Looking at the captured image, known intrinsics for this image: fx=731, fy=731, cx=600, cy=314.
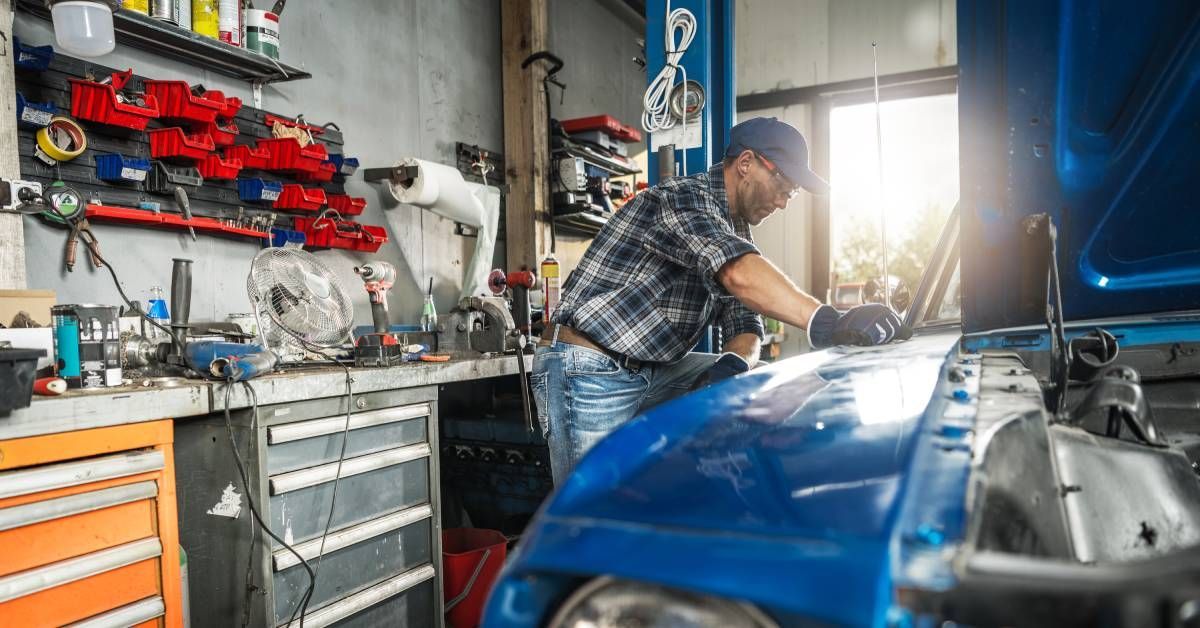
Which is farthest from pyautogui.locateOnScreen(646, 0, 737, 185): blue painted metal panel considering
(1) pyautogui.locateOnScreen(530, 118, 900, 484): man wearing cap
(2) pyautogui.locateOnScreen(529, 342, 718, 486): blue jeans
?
(2) pyautogui.locateOnScreen(529, 342, 718, 486): blue jeans

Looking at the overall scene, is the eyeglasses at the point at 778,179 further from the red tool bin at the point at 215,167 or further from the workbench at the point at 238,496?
the red tool bin at the point at 215,167

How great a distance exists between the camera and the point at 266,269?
2.11 m

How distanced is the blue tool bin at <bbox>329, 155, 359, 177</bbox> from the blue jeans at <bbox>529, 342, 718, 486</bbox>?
1488 millimetres

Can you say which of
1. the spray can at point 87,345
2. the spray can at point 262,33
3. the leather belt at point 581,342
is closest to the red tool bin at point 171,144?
the spray can at point 262,33

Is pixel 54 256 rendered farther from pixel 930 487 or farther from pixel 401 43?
pixel 930 487

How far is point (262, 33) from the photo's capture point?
258cm

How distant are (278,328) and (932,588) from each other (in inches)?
83.4

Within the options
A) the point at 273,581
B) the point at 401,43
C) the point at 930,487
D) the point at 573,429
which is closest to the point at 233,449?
the point at 273,581

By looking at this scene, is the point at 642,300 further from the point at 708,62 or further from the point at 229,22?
the point at 229,22

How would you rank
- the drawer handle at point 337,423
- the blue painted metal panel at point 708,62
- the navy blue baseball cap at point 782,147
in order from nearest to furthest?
the drawer handle at point 337,423 → the navy blue baseball cap at point 782,147 → the blue painted metal panel at point 708,62

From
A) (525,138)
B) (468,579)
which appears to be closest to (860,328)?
(468,579)

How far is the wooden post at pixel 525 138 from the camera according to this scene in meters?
4.04

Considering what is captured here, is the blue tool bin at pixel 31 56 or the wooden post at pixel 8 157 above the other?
the blue tool bin at pixel 31 56

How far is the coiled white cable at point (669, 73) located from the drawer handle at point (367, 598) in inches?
70.7
